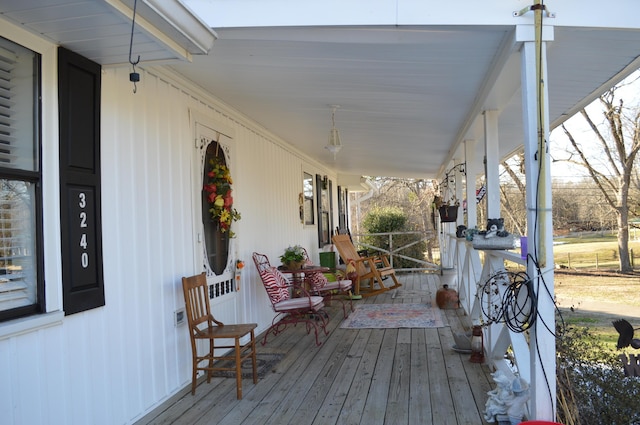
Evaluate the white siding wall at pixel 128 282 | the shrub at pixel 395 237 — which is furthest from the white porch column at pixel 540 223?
the shrub at pixel 395 237

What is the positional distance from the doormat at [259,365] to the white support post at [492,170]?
2.09 metres

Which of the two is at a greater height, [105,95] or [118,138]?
[105,95]

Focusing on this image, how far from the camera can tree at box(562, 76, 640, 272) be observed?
1323 centimetres

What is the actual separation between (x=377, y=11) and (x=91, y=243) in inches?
73.7

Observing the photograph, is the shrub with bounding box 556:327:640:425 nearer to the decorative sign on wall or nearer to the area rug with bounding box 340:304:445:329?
the decorative sign on wall

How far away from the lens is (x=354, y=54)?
3002mm

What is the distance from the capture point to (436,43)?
275cm

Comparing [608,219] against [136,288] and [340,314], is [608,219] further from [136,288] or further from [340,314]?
[136,288]

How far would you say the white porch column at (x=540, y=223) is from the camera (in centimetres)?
240

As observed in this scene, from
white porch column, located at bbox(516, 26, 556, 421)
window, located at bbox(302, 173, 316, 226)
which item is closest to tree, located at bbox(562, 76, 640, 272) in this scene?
window, located at bbox(302, 173, 316, 226)

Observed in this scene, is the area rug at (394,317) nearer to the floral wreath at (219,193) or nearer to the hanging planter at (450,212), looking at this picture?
the hanging planter at (450,212)

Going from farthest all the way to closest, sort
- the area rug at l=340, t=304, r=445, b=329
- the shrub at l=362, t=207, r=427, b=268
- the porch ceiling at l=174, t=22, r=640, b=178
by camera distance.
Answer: the shrub at l=362, t=207, r=427, b=268 < the area rug at l=340, t=304, r=445, b=329 < the porch ceiling at l=174, t=22, r=640, b=178

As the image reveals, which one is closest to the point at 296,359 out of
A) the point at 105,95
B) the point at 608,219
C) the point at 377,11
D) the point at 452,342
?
the point at 452,342

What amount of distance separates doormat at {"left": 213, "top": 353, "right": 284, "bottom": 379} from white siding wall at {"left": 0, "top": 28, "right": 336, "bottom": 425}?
354 mm
